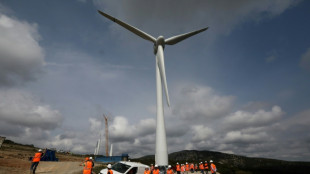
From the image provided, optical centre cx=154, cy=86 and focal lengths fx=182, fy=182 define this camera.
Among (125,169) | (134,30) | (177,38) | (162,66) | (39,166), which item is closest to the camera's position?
(125,169)

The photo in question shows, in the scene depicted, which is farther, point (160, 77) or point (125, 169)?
point (160, 77)

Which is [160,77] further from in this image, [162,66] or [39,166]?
[39,166]

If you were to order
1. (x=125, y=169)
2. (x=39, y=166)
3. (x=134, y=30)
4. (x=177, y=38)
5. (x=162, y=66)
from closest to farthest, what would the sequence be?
(x=125, y=169)
(x=162, y=66)
(x=39, y=166)
(x=134, y=30)
(x=177, y=38)

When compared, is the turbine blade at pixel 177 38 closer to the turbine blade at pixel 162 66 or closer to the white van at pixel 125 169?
the turbine blade at pixel 162 66

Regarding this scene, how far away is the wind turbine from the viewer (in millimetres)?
18708

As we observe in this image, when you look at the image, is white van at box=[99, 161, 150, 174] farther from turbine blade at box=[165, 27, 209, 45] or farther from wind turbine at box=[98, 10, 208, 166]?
turbine blade at box=[165, 27, 209, 45]

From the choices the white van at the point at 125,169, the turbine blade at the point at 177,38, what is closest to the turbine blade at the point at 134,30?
the turbine blade at the point at 177,38

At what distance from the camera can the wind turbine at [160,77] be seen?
1871cm

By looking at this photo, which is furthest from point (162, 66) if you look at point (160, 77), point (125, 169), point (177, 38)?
point (125, 169)

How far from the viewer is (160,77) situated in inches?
912

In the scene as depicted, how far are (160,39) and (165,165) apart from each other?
15566 millimetres

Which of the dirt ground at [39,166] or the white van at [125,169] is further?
the dirt ground at [39,166]

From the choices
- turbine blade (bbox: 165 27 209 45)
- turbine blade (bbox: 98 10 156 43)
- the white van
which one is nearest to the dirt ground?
the white van

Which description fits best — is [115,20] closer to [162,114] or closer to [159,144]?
[162,114]
